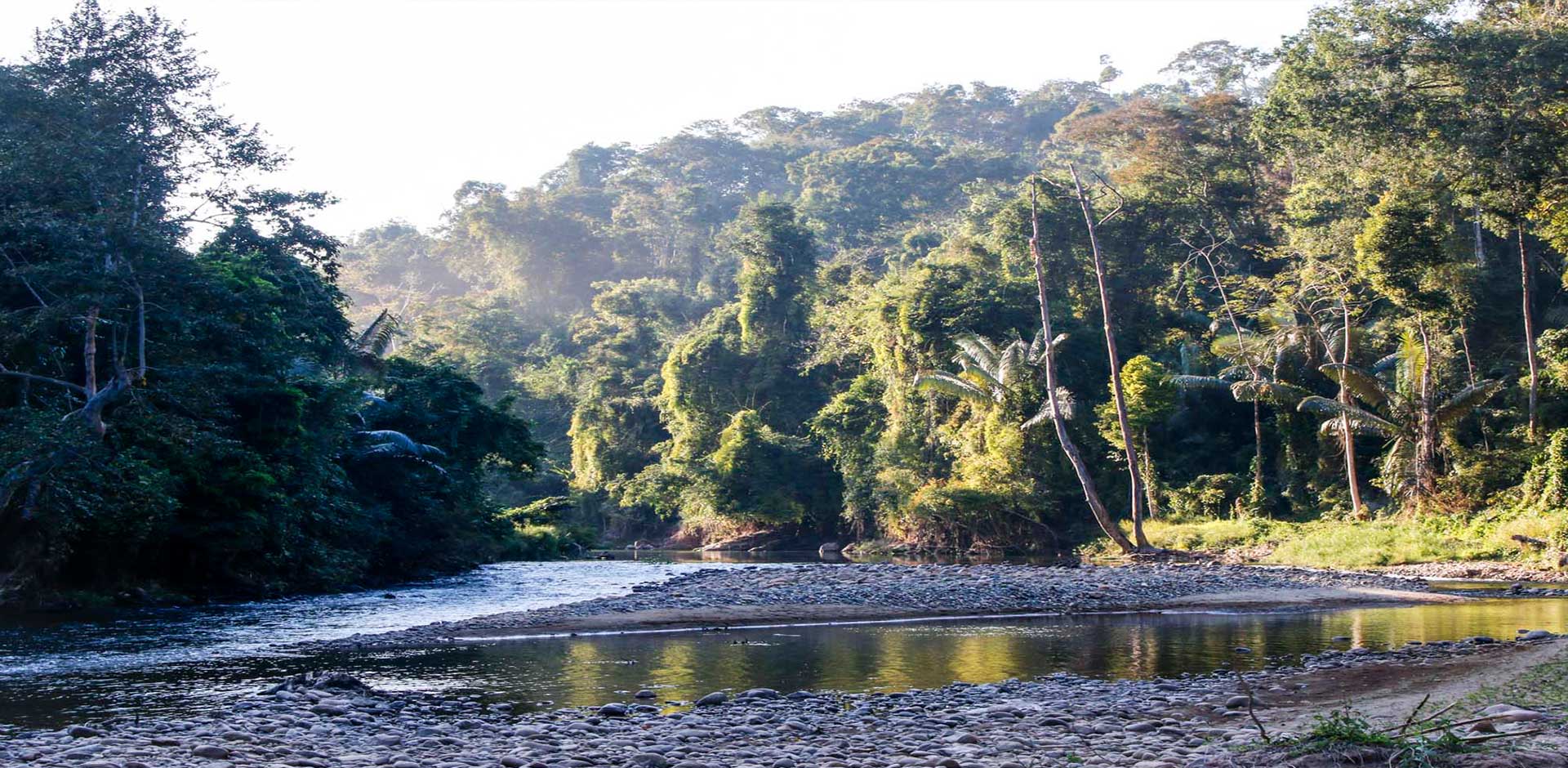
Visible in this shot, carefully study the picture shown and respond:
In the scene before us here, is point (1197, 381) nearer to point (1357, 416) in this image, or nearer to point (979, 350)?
point (1357, 416)

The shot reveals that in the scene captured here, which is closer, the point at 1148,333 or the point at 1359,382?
the point at 1359,382

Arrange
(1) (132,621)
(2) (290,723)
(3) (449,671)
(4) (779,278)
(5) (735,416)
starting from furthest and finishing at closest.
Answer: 1. (4) (779,278)
2. (5) (735,416)
3. (1) (132,621)
4. (3) (449,671)
5. (2) (290,723)

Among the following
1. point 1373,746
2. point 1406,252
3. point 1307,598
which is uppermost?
point 1406,252

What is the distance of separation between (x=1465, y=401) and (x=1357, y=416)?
2.23 m

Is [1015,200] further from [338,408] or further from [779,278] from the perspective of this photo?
[338,408]

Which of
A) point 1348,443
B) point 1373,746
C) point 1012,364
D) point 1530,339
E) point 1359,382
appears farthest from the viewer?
point 1012,364

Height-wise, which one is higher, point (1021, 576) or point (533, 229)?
point (533, 229)

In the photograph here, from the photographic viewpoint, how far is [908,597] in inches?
749

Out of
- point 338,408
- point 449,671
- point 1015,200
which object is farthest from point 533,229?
point 449,671

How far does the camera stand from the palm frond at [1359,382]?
27.3 m

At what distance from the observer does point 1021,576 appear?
880 inches

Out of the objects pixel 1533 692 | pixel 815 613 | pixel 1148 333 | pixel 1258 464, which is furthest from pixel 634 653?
pixel 1148 333

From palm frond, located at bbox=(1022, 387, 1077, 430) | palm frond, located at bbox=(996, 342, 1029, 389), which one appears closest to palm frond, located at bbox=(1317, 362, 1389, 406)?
palm frond, located at bbox=(1022, 387, 1077, 430)

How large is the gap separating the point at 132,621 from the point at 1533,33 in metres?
28.5
